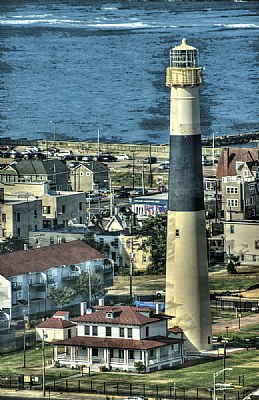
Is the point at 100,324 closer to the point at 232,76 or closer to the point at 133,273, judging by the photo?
the point at 133,273

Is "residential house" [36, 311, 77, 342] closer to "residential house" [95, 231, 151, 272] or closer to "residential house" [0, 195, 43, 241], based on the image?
"residential house" [95, 231, 151, 272]

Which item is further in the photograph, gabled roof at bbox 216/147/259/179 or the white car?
the white car

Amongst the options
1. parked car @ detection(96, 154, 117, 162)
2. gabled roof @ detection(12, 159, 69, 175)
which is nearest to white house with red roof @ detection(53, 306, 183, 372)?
gabled roof @ detection(12, 159, 69, 175)

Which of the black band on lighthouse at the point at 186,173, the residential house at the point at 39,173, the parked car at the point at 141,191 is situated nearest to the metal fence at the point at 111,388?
the black band on lighthouse at the point at 186,173

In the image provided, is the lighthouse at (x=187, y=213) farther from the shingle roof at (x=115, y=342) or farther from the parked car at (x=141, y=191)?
the parked car at (x=141, y=191)

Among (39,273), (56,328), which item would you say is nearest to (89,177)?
(39,273)

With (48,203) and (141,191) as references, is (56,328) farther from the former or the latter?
(141,191)

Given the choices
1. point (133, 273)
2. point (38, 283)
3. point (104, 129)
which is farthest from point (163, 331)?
point (104, 129)
